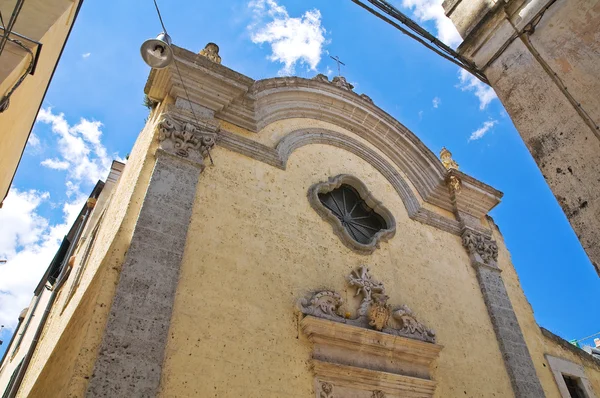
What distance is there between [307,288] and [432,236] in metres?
Result: 3.48

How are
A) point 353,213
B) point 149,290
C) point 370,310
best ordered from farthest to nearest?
1. point 353,213
2. point 370,310
3. point 149,290

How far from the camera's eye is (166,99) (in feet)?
23.3

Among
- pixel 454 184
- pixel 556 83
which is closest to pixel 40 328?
pixel 454 184

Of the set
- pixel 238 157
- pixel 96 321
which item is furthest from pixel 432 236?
pixel 96 321

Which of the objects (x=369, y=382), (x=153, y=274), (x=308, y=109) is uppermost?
(x=308, y=109)

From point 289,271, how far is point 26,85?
13.5 ft

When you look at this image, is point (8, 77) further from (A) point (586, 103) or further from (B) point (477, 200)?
(B) point (477, 200)

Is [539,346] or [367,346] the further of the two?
[539,346]

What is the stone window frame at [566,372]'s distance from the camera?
7.81 meters

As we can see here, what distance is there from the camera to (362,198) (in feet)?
28.3

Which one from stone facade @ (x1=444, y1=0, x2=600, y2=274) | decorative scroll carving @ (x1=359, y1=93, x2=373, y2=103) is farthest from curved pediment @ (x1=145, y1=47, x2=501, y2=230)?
stone facade @ (x1=444, y1=0, x2=600, y2=274)

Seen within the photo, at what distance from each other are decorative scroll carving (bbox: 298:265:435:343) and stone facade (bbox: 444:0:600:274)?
340 centimetres

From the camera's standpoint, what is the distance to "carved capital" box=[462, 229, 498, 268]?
880cm

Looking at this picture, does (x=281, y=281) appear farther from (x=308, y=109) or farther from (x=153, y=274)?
(x=308, y=109)
